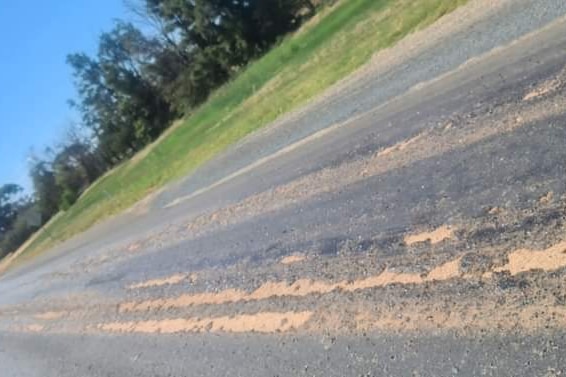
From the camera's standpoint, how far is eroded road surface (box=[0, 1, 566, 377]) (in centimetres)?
484

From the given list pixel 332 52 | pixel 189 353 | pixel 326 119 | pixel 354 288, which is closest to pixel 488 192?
pixel 354 288

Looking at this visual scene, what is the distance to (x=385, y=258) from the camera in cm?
635

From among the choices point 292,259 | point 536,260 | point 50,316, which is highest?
point 50,316

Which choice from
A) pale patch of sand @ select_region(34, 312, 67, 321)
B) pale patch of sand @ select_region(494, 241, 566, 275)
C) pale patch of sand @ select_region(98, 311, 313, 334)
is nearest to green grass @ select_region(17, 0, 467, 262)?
pale patch of sand @ select_region(34, 312, 67, 321)

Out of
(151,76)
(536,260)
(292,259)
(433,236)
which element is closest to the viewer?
(536,260)

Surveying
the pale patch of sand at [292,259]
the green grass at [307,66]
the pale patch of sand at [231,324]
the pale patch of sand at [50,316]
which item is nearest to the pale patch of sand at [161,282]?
the pale patch of sand at [231,324]

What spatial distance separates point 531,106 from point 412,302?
119 inches

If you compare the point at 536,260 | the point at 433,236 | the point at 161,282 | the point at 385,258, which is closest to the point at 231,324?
the point at 385,258

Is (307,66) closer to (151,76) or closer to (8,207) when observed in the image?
(151,76)

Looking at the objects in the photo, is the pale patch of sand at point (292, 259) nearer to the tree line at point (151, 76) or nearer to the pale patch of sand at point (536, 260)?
the pale patch of sand at point (536, 260)

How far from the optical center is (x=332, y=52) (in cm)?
2123

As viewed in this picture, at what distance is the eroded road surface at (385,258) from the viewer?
4840 mm

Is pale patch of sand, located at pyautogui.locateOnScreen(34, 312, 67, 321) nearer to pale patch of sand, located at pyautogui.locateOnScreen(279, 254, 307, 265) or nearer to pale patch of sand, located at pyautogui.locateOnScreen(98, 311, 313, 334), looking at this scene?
pale patch of sand, located at pyautogui.locateOnScreen(98, 311, 313, 334)

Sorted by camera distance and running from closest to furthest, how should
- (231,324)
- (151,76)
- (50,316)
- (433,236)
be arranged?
(433,236) → (231,324) → (50,316) → (151,76)
